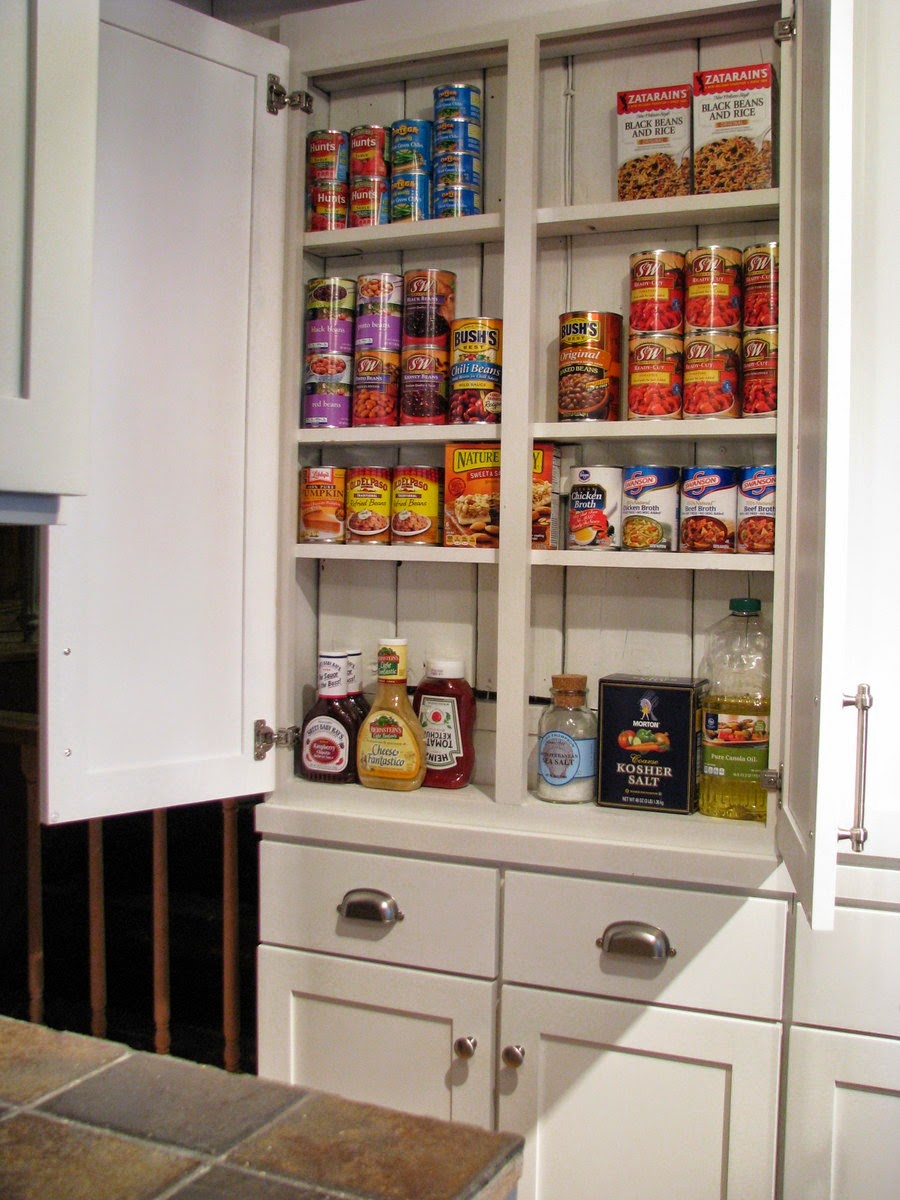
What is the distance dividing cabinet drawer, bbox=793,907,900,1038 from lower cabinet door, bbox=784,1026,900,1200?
0.07ft

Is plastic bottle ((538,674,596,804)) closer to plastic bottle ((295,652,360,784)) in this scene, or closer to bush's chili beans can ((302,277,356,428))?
plastic bottle ((295,652,360,784))

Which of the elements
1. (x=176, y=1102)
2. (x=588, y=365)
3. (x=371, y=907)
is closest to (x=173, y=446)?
(x=588, y=365)

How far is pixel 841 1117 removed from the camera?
4.79ft

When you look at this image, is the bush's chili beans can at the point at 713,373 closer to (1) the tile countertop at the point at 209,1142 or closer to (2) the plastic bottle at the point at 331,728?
(2) the plastic bottle at the point at 331,728

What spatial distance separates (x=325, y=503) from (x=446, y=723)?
423 millimetres

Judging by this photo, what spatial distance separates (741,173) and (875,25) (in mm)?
254

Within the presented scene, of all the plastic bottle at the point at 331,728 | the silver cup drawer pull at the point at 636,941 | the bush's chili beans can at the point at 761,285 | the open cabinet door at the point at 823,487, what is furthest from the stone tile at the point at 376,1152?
the bush's chili beans can at the point at 761,285

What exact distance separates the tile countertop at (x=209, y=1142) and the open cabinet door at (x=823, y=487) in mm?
628

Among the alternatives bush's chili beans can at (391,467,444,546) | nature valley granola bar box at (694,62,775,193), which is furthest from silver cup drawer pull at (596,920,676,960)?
nature valley granola bar box at (694,62,775,193)

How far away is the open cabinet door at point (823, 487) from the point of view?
1.16 meters

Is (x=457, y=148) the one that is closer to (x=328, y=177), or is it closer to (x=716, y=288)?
(x=328, y=177)

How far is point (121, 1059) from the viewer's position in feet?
2.54

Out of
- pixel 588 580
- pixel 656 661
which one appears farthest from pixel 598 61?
pixel 656 661

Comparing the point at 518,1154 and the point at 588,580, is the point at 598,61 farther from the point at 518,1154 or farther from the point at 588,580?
the point at 518,1154
